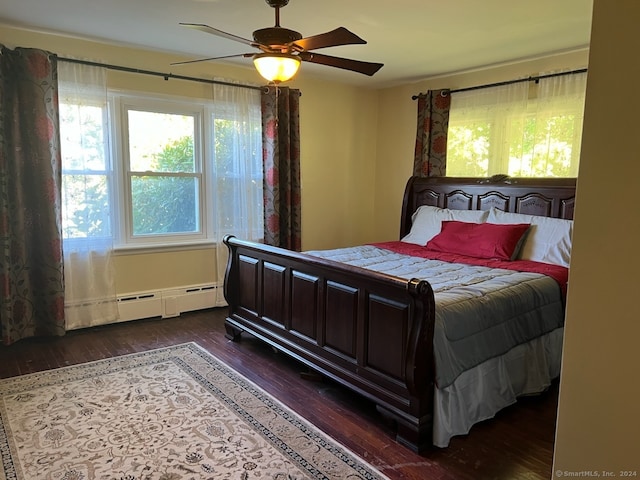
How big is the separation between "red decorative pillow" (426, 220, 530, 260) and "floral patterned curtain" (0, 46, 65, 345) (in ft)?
10.5

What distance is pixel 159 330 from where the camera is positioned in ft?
13.1

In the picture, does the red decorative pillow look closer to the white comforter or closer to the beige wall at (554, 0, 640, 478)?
the white comforter

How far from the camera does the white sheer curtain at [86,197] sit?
3.64m

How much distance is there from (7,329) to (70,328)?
474 millimetres

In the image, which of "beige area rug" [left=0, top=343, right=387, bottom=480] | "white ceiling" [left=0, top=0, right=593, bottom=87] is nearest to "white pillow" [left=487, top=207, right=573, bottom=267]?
"white ceiling" [left=0, top=0, right=593, bottom=87]

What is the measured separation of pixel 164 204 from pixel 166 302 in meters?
0.95

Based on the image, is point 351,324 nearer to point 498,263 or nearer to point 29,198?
point 498,263

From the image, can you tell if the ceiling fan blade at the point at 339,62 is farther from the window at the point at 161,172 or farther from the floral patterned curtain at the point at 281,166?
the window at the point at 161,172


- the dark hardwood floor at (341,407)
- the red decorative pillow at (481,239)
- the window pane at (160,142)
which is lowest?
the dark hardwood floor at (341,407)

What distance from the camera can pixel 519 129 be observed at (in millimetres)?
4172

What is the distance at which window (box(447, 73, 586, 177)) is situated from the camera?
383 cm

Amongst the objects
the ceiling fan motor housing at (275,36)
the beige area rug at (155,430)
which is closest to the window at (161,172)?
the beige area rug at (155,430)

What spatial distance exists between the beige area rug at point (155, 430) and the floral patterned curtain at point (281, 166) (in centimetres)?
194

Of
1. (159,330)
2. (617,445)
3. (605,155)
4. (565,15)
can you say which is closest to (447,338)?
(617,445)
